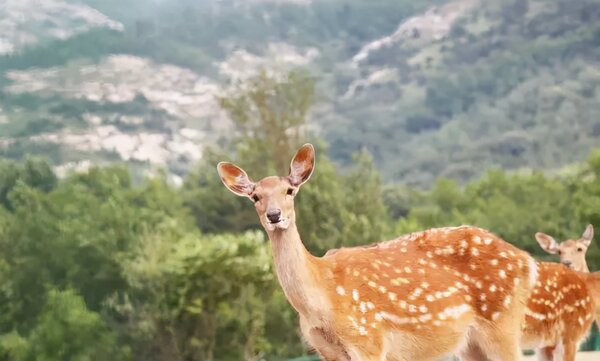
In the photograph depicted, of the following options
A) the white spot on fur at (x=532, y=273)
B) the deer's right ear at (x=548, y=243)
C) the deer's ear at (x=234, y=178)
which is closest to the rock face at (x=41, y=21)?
the deer's right ear at (x=548, y=243)

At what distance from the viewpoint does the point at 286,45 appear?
8.05 meters

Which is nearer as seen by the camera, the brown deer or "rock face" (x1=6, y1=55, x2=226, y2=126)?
the brown deer

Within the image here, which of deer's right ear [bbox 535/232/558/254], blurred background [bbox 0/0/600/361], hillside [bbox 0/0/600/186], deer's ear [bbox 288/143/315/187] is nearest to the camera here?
deer's ear [bbox 288/143/315/187]

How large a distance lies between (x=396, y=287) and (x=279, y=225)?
0.37 metres

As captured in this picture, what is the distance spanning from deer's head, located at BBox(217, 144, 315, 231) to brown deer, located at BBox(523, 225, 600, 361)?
0.93 m

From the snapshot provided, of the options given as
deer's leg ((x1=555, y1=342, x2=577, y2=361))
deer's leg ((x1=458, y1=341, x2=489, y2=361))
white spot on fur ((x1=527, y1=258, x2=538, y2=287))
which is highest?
white spot on fur ((x1=527, y1=258, x2=538, y2=287))

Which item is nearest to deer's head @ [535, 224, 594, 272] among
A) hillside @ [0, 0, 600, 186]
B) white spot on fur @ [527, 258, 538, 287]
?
white spot on fur @ [527, 258, 538, 287]

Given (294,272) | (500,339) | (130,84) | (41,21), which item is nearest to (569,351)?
(500,339)

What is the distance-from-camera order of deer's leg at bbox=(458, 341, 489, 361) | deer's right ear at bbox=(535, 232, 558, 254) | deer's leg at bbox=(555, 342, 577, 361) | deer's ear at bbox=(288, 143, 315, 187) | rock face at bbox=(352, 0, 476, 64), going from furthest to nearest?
rock face at bbox=(352, 0, 476, 64), deer's right ear at bbox=(535, 232, 558, 254), deer's leg at bbox=(555, 342, 577, 361), deer's leg at bbox=(458, 341, 489, 361), deer's ear at bbox=(288, 143, 315, 187)

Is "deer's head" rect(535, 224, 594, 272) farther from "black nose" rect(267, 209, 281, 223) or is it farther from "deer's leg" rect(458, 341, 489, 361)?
"black nose" rect(267, 209, 281, 223)

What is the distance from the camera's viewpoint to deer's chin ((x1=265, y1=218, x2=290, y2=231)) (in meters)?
2.14

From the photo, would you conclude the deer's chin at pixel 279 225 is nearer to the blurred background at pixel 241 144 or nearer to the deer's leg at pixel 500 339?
the deer's leg at pixel 500 339

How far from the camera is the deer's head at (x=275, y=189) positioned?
2139mm

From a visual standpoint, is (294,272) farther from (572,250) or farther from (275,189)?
(572,250)
